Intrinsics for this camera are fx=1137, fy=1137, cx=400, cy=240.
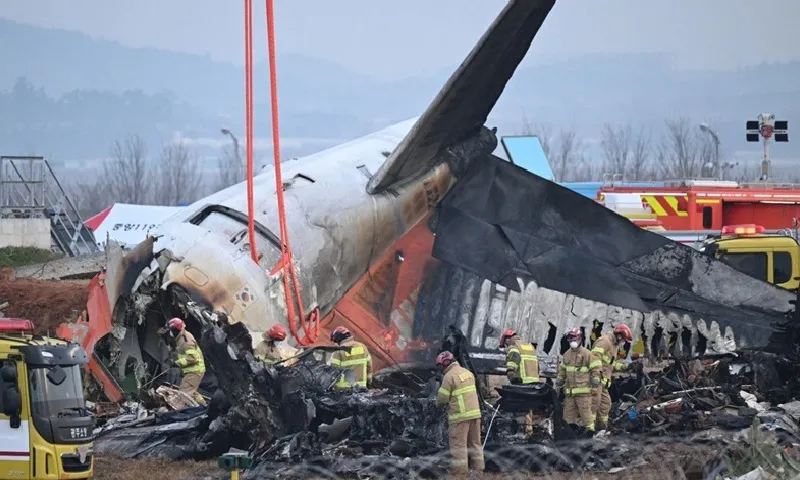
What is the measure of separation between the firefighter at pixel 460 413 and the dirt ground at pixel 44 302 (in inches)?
471

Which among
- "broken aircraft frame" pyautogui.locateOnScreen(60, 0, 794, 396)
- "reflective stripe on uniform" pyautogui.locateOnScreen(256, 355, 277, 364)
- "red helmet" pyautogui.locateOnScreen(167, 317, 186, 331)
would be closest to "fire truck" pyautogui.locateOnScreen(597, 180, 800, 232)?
"broken aircraft frame" pyautogui.locateOnScreen(60, 0, 794, 396)

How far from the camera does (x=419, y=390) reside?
16797mm

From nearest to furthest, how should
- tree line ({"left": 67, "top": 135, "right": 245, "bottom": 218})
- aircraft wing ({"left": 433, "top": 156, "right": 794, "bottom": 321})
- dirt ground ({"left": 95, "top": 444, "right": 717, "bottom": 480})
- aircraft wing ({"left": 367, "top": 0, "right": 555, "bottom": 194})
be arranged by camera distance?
1. dirt ground ({"left": 95, "top": 444, "right": 717, "bottom": 480})
2. aircraft wing ({"left": 367, "top": 0, "right": 555, "bottom": 194})
3. aircraft wing ({"left": 433, "top": 156, "right": 794, "bottom": 321})
4. tree line ({"left": 67, "top": 135, "right": 245, "bottom": 218})

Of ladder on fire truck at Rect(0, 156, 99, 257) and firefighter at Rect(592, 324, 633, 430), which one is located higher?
ladder on fire truck at Rect(0, 156, 99, 257)

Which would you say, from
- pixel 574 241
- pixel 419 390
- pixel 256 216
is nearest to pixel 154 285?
pixel 256 216

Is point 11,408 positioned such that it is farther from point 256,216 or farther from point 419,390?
point 419,390

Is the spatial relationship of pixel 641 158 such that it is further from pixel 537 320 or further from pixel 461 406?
pixel 461 406

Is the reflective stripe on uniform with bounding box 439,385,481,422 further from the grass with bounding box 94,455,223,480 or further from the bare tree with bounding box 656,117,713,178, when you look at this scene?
the bare tree with bounding box 656,117,713,178

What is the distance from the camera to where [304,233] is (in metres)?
16.5

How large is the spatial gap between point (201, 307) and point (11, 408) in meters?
4.20

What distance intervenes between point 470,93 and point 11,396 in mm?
9063

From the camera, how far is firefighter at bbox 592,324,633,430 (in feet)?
48.8

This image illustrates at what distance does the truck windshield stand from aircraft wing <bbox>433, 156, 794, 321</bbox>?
791 centimetres

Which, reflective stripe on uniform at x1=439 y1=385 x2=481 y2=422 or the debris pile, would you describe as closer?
reflective stripe on uniform at x1=439 y1=385 x2=481 y2=422
